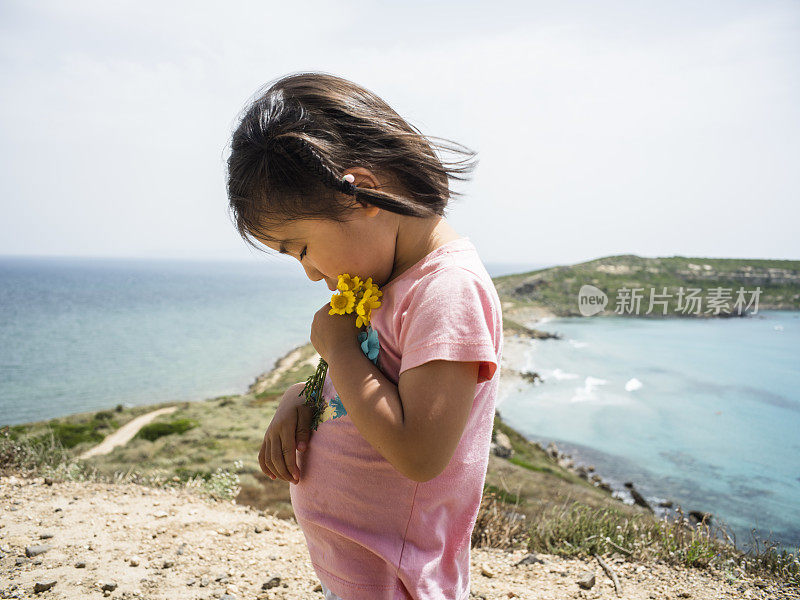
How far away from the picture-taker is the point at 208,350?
49281 millimetres

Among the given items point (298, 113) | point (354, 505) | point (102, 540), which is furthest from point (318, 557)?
point (102, 540)

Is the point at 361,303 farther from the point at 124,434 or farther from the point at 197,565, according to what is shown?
A: the point at 124,434

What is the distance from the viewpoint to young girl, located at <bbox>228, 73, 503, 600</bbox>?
98 cm

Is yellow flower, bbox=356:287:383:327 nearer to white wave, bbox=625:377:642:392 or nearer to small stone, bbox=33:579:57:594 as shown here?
small stone, bbox=33:579:57:594

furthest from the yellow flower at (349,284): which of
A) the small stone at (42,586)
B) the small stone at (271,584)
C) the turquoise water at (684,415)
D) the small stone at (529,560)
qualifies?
the turquoise water at (684,415)

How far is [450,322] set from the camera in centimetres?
98

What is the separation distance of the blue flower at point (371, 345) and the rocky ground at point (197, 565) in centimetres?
298

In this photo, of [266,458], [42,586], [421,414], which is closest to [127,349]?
[42,586]

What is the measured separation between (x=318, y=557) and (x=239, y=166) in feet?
3.38

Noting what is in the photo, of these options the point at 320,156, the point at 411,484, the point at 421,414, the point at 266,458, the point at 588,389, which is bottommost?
the point at 588,389

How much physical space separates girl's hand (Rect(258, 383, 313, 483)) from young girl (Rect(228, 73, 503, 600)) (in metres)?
0.11

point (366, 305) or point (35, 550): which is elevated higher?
point (366, 305)

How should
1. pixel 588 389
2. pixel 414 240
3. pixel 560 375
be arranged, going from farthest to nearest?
1. pixel 560 375
2. pixel 588 389
3. pixel 414 240

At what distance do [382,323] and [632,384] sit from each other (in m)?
35.7
